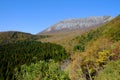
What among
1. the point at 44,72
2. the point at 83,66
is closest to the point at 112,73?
the point at 44,72

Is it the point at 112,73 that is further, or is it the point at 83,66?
the point at 83,66

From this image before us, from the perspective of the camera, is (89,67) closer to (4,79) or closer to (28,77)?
(28,77)

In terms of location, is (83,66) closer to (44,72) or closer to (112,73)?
(44,72)

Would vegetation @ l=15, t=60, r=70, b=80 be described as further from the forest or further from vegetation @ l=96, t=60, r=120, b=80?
vegetation @ l=96, t=60, r=120, b=80

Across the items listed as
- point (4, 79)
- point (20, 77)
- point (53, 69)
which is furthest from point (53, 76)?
point (4, 79)

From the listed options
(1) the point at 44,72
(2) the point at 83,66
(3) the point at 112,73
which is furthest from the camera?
(2) the point at 83,66

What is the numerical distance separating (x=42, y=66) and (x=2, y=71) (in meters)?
142

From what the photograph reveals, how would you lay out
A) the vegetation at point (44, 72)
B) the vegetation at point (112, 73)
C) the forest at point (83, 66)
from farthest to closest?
the forest at point (83, 66) → the vegetation at point (44, 72) → the vegetation at point (112, 73)

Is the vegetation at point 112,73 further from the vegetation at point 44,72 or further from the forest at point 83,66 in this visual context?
the vegetation at point 44,72

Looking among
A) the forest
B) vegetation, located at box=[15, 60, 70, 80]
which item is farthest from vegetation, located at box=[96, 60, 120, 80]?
vegetation, located at box=[15, 60, 70, 80]

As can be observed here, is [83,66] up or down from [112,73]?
down

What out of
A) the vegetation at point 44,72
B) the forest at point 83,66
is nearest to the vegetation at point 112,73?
the forest at point 83,66

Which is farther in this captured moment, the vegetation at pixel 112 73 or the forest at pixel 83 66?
the forest at pixel 83 66

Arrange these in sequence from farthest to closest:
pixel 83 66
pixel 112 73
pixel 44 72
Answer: pixel 83 66
pixel 44 72
pixel 112 73
